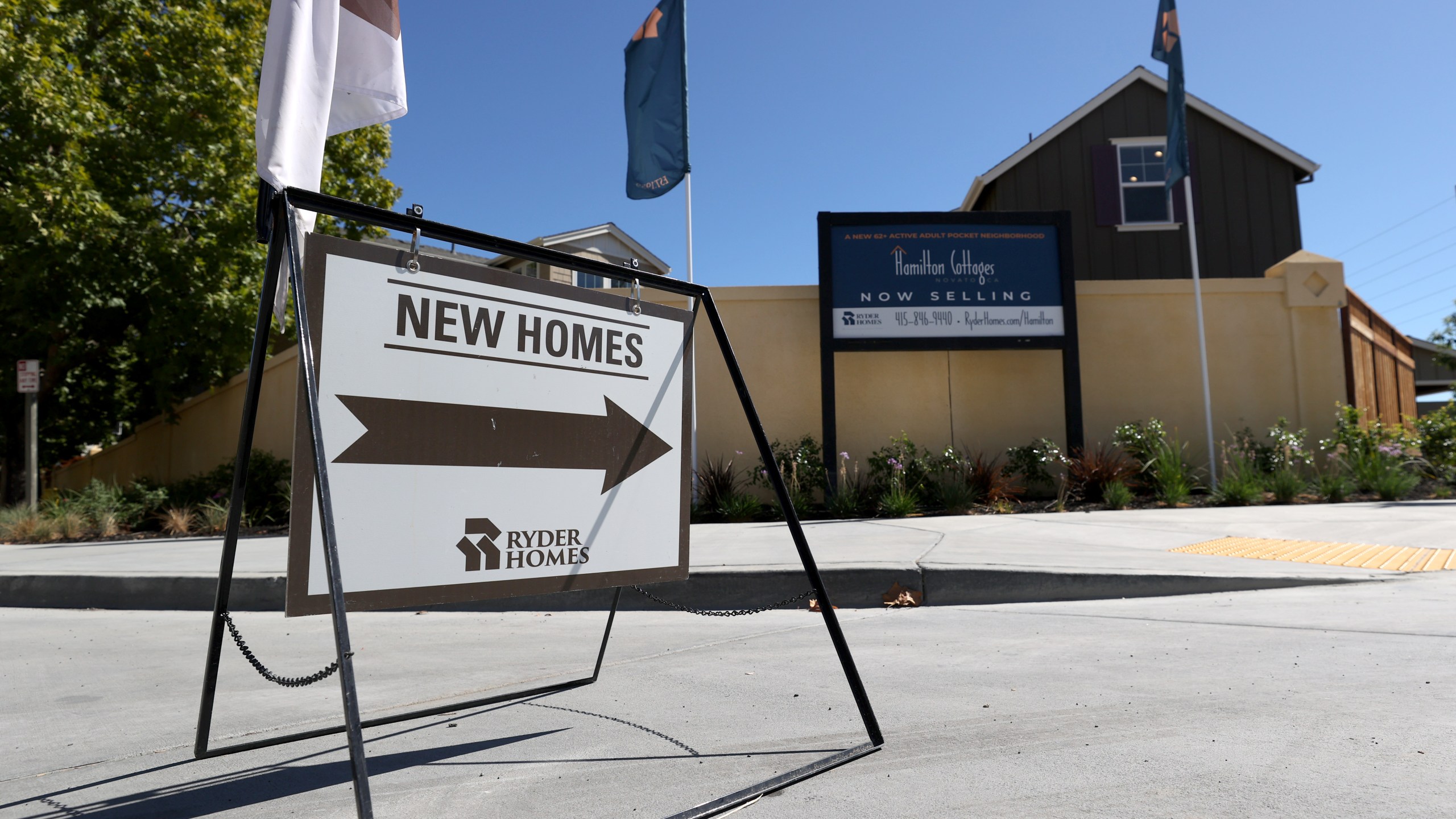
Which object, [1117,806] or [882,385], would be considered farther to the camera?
[882,385]

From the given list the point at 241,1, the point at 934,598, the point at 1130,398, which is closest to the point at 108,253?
the point at 241,1

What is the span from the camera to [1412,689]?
130 inches

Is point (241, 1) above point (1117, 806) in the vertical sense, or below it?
above

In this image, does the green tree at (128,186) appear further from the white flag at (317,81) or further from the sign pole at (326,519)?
the sign pole at (326,519)

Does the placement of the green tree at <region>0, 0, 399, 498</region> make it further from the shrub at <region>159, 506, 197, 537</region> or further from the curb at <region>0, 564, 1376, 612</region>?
the curb at <region>0, 564, 1376, 612</region>

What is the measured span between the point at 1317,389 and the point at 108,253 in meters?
18.0

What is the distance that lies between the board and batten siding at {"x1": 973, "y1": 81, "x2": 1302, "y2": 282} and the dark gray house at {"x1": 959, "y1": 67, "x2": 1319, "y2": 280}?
2 cm

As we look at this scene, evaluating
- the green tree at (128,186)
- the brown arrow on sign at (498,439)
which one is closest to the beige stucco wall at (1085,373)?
the green tree at (128,186)

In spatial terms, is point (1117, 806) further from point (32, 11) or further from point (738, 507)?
point (32, 11)

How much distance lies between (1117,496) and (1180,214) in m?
8.95

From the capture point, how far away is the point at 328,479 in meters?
2.30

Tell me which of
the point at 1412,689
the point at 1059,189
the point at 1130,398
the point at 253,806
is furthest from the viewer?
the point at 1059,189

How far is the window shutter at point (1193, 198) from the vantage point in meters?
17.1

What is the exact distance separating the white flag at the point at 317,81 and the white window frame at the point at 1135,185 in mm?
16841
